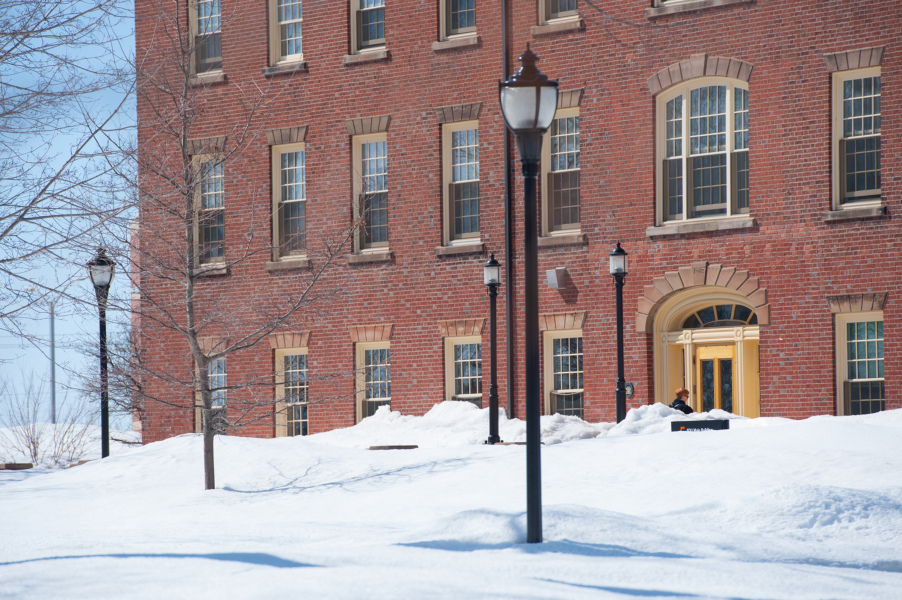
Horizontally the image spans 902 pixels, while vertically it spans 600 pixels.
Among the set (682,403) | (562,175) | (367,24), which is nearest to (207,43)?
(367,24)

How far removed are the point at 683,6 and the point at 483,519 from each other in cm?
1364

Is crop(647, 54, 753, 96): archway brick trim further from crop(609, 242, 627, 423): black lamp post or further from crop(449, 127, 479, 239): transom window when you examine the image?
crop(449, 127, 479, 239): transom window

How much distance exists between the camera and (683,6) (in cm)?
2027

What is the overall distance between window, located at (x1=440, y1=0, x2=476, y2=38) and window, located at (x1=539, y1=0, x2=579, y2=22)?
1528 millimetres

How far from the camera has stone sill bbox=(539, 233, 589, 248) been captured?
20984 mm

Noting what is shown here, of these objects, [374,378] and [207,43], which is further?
[207,43]

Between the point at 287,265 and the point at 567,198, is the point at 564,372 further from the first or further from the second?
the point at 287,265

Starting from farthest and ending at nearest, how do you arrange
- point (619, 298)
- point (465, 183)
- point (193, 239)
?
1. point (465, 183)
2. point (619, 298)
3. point (193, 239)

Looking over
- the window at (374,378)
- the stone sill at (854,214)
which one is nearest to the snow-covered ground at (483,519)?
the stone sill at (854,214)

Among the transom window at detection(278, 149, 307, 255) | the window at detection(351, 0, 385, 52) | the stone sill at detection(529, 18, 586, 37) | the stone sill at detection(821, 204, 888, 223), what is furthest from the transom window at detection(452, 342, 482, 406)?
the stone sill at detection(821, 204, 888, 223)

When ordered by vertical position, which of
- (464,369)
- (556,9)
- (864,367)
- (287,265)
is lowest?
(464,369)

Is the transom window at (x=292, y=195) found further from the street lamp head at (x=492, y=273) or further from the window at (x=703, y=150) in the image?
the window at (x=703, y=150)

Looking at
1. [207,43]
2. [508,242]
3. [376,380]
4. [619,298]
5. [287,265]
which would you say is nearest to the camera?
[619,298]

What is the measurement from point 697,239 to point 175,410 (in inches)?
494
